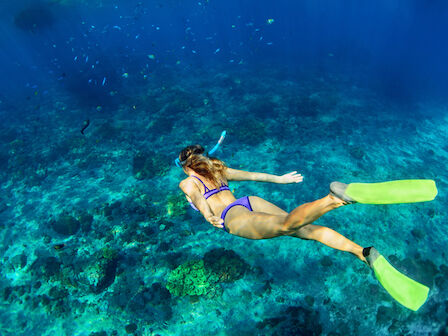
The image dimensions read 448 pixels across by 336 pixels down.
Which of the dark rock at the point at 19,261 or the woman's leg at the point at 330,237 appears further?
the dark rock at the point at 19,261

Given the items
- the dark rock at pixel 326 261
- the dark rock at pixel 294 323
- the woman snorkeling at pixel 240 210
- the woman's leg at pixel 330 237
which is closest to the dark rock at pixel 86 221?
the dark rock at pixel 294 323

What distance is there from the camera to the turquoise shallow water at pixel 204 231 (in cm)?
764

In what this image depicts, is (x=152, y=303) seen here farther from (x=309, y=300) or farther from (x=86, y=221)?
(x=86, y=221)

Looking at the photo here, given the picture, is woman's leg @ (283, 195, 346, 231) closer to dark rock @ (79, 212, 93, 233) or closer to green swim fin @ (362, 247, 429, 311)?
green swim fin @ (362, 247, 429, 311)

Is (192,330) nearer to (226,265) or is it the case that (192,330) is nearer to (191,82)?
(226,265)

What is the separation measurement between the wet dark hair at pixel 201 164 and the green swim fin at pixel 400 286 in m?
2.95

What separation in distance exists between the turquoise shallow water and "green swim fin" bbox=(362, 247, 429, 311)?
5.21 meters

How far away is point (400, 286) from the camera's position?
9.89 ft

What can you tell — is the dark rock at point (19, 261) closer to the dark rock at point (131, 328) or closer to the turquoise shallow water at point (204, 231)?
the turquoise shallow water at point (204, 231)

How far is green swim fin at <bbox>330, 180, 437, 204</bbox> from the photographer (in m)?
2.51

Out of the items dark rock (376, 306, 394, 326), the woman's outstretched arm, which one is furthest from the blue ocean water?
the woman's outstretched arm

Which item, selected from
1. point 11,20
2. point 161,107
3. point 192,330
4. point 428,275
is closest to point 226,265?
point 192,330

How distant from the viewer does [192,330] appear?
23.9 ft

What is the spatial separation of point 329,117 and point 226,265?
16376 millimetres
